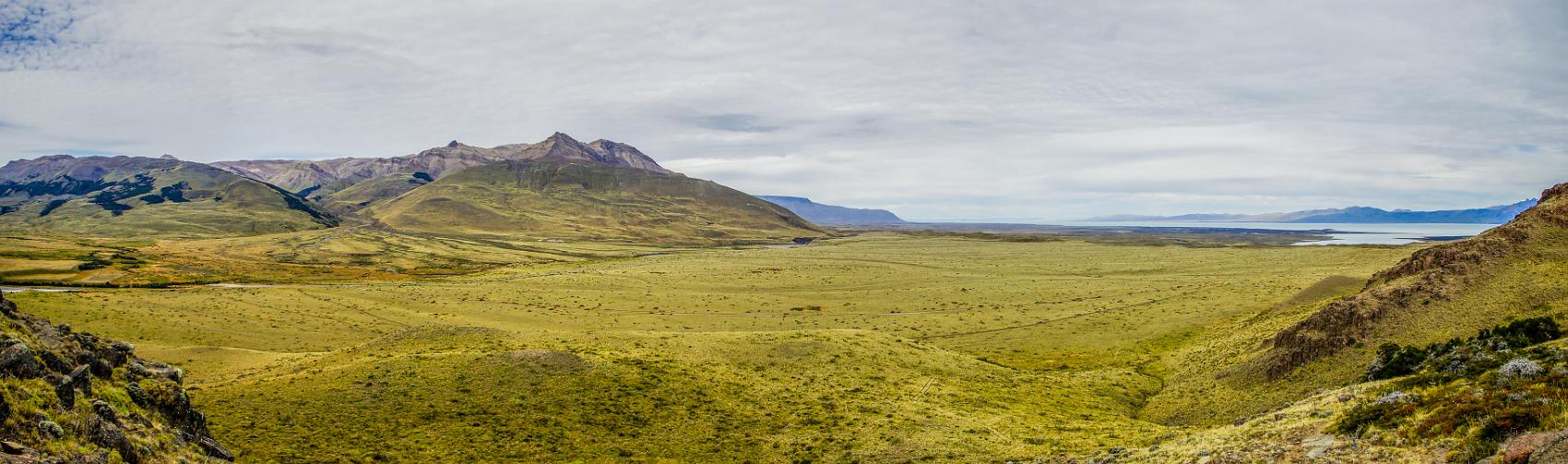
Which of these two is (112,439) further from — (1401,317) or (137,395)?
(1401,317)

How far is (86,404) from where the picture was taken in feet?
66.2

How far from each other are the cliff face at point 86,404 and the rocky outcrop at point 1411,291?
182 feet

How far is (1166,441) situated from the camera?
92.0 ft

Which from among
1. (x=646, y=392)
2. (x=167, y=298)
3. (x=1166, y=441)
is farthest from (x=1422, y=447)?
(x=167, y=298)

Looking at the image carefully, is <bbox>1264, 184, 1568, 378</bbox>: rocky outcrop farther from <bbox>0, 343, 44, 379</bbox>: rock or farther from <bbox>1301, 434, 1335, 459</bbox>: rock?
<bbox>0, 343, 44, 379</bbox>: rock

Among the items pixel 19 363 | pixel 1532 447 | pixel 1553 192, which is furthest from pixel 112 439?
pixel 1553 192

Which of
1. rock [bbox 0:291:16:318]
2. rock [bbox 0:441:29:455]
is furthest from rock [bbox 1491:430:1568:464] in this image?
rock [bbox 0:291:16:318]

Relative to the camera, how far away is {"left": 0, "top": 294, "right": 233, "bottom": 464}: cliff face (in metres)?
16.8

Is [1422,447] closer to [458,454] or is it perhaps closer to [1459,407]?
[1459,407]

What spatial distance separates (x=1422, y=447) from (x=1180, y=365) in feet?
138

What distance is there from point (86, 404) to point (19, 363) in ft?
6.67

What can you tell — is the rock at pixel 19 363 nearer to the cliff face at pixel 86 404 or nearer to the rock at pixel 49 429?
the cliff face at pixel 86 404

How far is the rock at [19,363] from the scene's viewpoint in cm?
1869

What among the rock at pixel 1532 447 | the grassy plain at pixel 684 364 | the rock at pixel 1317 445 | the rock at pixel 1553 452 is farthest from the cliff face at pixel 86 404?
the rock at pixel 1317 445
